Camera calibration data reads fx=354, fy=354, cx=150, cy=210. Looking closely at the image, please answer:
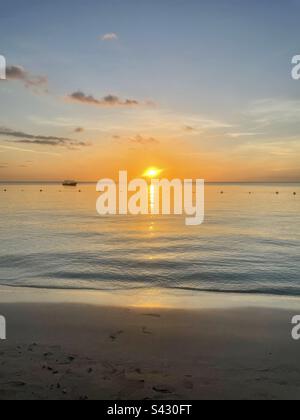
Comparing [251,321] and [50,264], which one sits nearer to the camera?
[251,321]

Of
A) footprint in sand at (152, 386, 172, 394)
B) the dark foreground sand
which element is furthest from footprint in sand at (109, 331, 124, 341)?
footprint in sand at (152, 386, 172, 394)

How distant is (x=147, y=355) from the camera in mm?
8172

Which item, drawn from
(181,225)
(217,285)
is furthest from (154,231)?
(217,285)

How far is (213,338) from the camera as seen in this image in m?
9.45

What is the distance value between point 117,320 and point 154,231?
25865 millimetres

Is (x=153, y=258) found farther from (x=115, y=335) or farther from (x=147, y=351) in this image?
(x=147, y=351)

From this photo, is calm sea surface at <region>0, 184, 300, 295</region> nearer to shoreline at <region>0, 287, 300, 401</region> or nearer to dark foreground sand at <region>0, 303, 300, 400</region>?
shoreline at <region>0, 287, 300, 401</region>

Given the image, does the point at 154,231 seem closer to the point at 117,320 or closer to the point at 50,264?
the point at 50,264

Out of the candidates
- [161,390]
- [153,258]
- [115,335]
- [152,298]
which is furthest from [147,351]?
[153,258]

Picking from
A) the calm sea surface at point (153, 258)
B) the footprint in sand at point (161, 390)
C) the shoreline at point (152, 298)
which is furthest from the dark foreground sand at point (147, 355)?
the calm sea surface at point (153, 258)

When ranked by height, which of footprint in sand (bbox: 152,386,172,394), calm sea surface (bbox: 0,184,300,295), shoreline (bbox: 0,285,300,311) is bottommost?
footprint in sand (bbox: 152,386,172,394)

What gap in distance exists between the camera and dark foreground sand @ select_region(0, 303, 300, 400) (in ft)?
21.8

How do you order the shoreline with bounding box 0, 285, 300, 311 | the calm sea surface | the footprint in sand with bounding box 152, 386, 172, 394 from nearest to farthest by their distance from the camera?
1. the footprint in sand with bounding box 152, 386, 172, 394
2. the shoreline with bounding box 0, 285, 300, 311
3. the calm sea surface

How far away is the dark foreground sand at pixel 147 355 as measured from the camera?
6.64 meters
